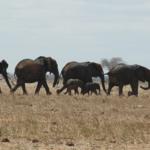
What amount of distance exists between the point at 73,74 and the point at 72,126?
20816mm

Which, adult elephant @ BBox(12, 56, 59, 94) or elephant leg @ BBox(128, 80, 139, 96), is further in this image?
elephant leg @ BBox(128, 80, 139, 96)

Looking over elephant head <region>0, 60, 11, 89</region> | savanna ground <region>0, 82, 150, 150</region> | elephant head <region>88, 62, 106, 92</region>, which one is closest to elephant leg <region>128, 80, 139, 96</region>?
elephant head <region>88, 62, 106, 92</region>

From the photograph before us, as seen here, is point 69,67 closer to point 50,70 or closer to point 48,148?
point 50,70

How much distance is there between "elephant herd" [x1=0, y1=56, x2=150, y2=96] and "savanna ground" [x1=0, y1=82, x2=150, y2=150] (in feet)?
33.2

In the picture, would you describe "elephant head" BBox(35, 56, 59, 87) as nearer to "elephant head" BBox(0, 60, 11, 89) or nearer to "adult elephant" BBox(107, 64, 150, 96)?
"elephant head" BBox(0, 60, 11, 89)

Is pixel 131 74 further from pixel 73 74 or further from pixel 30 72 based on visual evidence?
pixel 30 72

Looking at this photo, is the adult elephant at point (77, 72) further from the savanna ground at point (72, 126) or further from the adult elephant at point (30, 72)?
the savanna ground at point (72, 126)

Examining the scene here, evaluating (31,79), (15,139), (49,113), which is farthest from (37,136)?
(31,79)

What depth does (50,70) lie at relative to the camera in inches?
1396

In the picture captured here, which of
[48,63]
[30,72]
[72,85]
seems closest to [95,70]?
[48,63]

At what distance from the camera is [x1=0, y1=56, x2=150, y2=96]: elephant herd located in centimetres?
3416

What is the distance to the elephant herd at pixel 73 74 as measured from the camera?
34.2 metres

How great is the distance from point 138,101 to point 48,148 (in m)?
14.6

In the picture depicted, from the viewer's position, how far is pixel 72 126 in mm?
16156
